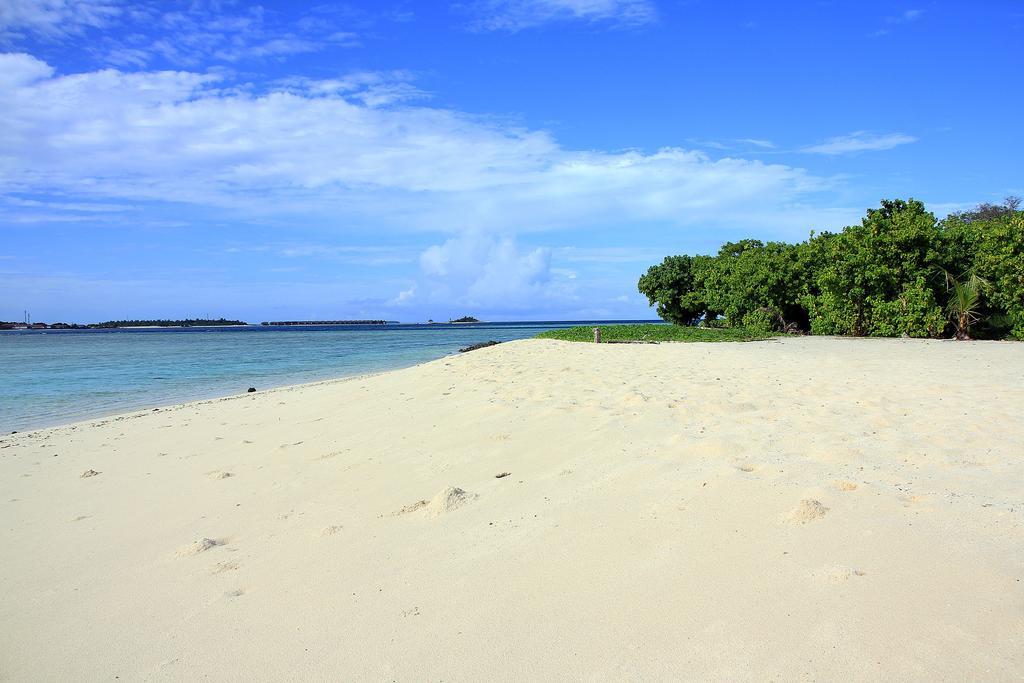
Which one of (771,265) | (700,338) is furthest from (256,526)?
(771,265)

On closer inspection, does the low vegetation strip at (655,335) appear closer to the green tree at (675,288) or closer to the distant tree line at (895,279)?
the distant tree line at (895,279)

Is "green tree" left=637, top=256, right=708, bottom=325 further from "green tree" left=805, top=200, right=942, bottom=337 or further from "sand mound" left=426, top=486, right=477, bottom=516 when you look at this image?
"sand mound" left=426, top=486, right=477, bottom=516

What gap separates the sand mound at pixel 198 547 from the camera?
408 cm

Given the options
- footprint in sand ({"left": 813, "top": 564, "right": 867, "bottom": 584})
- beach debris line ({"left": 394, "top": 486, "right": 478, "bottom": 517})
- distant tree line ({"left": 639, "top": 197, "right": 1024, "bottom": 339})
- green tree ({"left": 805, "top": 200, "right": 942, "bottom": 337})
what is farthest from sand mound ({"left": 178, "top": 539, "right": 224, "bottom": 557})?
green tree ({"left": 805, "top": 200, "right": 942, "bottom": 337})

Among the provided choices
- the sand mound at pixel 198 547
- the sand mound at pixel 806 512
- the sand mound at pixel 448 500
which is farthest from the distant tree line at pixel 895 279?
the sand mound at pixel 198 547

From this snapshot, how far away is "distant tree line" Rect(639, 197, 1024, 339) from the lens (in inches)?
779

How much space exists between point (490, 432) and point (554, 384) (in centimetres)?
350

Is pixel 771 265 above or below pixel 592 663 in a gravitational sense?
above

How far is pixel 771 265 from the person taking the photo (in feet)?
98.3

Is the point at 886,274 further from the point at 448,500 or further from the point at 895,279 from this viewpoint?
the point at 448,500

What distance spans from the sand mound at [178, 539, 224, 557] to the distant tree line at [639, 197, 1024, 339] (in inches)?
899

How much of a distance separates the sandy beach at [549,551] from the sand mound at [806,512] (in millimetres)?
14

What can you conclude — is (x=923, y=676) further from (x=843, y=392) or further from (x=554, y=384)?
(x=554, y=384)

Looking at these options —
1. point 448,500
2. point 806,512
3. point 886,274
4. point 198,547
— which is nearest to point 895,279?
point 886,274
